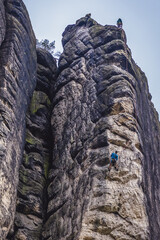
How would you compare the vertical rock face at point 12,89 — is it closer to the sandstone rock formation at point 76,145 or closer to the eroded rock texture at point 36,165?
the sandstone rock formation at point 76,145

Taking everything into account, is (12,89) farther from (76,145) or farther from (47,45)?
(47,45)

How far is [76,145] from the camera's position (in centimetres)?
2355

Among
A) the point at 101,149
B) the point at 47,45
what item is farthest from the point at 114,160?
the point at 47,45

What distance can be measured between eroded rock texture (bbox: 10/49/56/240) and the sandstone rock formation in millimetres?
66

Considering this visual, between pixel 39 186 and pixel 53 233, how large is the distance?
3707 millimetres

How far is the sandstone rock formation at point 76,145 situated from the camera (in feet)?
62.0

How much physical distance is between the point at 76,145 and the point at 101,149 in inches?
104

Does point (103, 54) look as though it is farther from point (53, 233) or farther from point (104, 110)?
point (53, 233)

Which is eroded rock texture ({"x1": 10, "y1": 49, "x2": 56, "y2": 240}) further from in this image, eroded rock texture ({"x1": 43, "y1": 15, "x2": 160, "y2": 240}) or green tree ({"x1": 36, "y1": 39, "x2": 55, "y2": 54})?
green tree ({"x1": 36, "y1": 39, "x2": 55, "y2": 54})

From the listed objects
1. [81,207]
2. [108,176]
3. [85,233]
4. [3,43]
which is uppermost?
[3,43]

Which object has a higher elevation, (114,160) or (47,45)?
(47,45)

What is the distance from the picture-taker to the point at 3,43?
23719mm

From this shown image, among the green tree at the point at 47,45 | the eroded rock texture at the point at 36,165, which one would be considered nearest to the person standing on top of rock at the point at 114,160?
the eroded rock texture at the point at 36,165

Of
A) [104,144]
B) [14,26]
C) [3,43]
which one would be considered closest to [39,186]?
[104,144]
